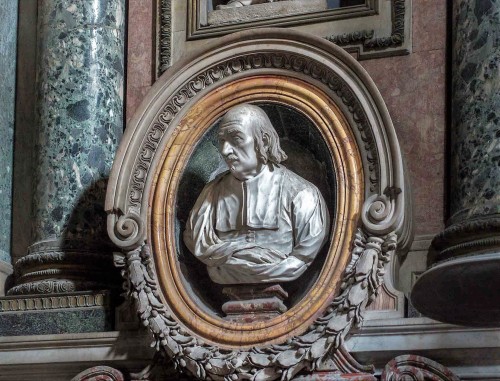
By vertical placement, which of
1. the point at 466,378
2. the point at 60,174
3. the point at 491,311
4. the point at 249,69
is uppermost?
the point at 249,69

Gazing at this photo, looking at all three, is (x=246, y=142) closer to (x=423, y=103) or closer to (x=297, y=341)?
(x=423, y=103)

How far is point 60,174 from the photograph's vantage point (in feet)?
33.7

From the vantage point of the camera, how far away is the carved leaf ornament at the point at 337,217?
29.0 ft

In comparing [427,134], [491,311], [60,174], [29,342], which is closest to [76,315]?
[29,342]

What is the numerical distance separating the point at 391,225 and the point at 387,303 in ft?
1.60

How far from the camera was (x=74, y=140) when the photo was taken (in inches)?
407

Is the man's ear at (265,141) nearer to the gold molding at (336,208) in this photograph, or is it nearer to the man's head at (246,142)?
the man's head at (246,142)

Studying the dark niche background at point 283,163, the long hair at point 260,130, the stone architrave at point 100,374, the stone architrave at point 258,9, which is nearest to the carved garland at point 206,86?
the dark niche background at point 283,163

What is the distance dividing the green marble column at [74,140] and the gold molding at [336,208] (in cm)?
74

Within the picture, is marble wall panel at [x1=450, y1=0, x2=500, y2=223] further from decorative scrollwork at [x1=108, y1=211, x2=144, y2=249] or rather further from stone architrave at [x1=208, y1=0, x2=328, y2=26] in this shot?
decorative scrollwork at [x1=108, y1=211, x2=144, y2=249]

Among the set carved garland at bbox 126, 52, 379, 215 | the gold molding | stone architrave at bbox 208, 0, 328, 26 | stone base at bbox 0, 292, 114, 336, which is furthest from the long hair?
stone base at bbox 0, 292, 114, 336

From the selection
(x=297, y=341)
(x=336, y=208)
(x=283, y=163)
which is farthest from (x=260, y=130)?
(x=297, y=341)

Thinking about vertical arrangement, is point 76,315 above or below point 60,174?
below

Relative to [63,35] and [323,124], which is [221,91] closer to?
[323,124]
